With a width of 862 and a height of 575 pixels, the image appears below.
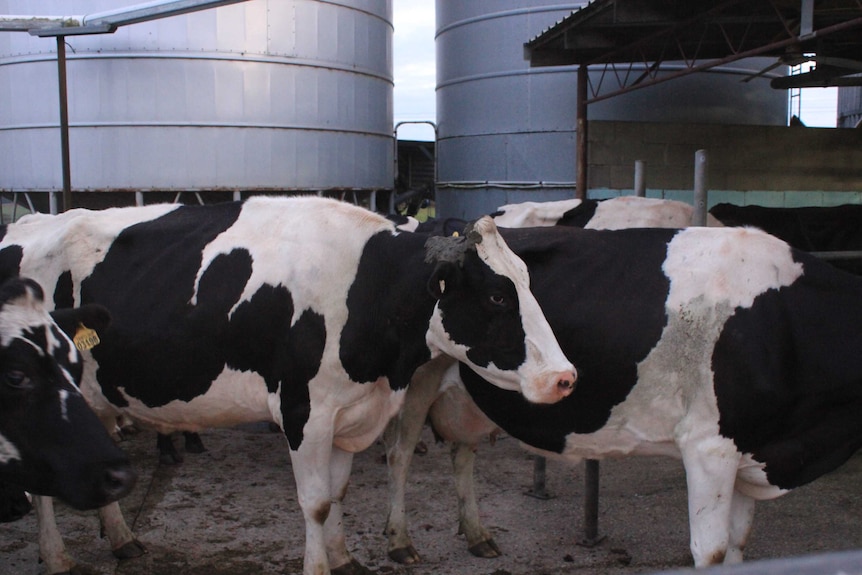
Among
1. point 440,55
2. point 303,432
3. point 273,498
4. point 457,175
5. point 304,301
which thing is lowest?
point 273,498

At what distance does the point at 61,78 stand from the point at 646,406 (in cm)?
Answer: 751

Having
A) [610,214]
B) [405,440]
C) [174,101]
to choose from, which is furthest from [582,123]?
[405,440]

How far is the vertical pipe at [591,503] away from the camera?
15.0 ft

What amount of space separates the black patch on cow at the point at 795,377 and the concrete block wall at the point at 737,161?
29.6 ft

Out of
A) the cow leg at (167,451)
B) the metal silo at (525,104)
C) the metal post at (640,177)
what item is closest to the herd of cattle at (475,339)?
the cow leg at (167,451)

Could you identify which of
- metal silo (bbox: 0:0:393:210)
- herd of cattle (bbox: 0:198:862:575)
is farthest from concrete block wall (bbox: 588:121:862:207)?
herd of cattle (bbox: 0:198:862:575)

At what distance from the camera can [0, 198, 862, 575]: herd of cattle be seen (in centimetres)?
352

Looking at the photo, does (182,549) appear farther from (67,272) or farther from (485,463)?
(485,463)

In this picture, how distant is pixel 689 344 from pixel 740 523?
976 millimetres

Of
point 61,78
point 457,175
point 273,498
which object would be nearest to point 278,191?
point 61,78

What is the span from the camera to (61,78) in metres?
8.59

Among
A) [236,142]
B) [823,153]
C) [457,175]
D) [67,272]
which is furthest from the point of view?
[457,175]

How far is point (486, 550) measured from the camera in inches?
176

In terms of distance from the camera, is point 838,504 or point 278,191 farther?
point 278,191
